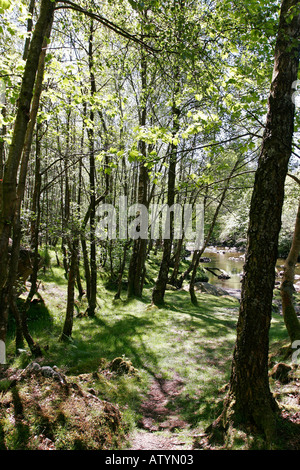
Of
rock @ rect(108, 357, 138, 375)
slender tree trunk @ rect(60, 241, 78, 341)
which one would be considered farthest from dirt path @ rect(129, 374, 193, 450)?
slender tree trunk @ rect(60, 241, 78, 341)

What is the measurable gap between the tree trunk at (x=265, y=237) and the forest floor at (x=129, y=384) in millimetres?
369

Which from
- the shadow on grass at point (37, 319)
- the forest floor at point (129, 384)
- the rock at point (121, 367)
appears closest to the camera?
the forest floor at point (129, 384)

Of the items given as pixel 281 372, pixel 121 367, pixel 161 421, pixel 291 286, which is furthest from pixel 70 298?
pixel 291 286

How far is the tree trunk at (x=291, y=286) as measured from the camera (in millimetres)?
5085

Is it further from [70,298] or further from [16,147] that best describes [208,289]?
[16,147]

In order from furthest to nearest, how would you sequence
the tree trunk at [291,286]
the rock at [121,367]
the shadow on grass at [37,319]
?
the shadow on grass at [37,319], the rock at [121,367], the tree trunk at [291,286]

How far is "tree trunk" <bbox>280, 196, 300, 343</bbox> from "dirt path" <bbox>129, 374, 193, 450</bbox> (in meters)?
2.55

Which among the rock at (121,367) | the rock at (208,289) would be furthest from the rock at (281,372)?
the rock at (208,289)

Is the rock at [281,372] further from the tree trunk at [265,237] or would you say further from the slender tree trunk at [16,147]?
the slender tree trunk at [16,147]

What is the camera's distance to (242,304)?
3.38 m

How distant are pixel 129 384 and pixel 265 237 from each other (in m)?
4.06

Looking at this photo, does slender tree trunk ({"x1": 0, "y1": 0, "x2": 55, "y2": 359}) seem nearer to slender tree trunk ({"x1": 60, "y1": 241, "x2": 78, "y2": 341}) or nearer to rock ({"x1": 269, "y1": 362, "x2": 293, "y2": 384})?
slender tree trunk ({"x1": 60, "y1": 241, "x2": 78, "y2": 341})

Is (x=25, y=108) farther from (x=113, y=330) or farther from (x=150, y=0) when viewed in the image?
(x=113, y=330)

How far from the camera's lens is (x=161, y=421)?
4.25 metres
